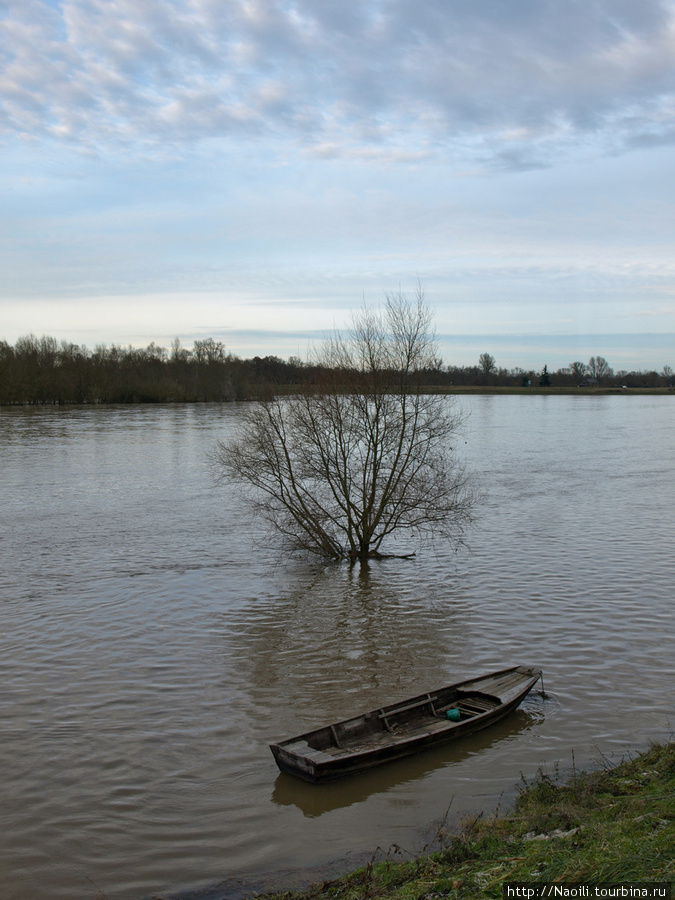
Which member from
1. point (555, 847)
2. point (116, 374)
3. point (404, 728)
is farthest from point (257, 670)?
point (116, 374)

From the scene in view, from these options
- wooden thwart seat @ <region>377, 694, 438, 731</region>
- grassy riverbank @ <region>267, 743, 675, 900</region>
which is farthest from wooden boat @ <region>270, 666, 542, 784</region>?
grassy riverbank @ <region>267, 743, 675, 900</region>

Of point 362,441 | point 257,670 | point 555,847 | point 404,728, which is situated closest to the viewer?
point 555,847

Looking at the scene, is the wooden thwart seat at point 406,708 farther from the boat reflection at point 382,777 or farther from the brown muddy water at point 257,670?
the brown muddy water at point 257,670

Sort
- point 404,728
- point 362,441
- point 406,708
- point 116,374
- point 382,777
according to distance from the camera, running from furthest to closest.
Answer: point 116,374 < point 362,441 < point 406,708 < point 404,728 < point 382,777

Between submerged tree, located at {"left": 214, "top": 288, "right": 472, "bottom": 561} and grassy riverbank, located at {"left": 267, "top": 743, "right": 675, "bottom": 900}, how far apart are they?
42.1 ft

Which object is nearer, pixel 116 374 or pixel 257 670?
pixel 257 670

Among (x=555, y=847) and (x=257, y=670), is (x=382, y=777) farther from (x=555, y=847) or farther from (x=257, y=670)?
(x=257, y=670)

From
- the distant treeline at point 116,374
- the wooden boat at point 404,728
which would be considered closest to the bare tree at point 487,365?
the distant treeline at point 116,374

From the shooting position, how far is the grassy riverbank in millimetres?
5133

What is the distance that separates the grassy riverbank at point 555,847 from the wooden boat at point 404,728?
1654 mm

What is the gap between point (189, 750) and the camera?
991 centimetres

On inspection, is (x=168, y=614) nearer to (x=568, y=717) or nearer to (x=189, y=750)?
(x=189, y=750)

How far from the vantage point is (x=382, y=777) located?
8.98 meters

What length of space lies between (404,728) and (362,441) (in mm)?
11669
